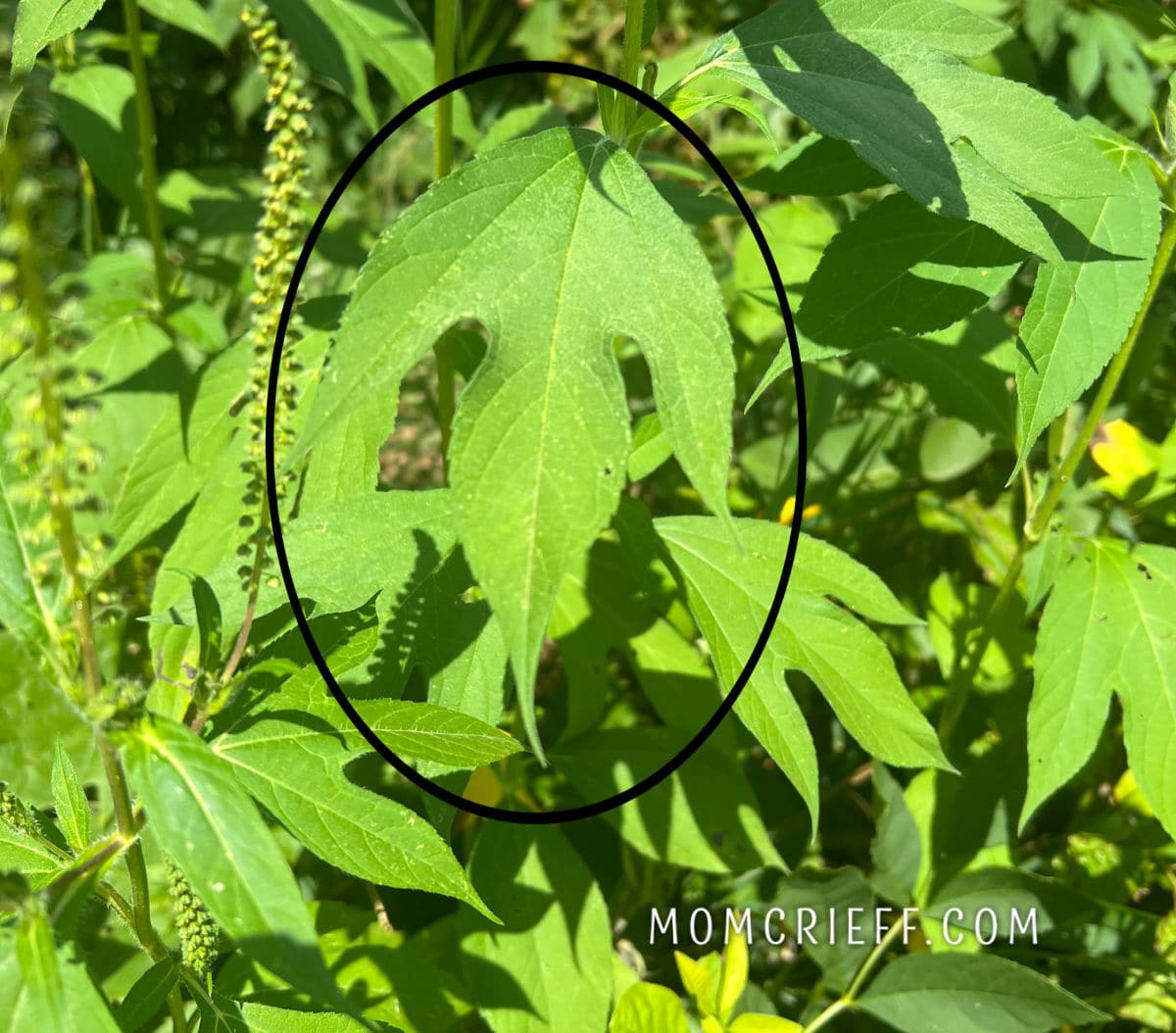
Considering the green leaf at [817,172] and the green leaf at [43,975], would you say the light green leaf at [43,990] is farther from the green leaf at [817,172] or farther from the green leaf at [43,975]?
the green leaf at [817,172]

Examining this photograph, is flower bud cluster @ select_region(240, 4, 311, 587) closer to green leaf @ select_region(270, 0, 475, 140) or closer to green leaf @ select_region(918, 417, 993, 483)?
green leaf @ select_region(270, 0, 475, 140)

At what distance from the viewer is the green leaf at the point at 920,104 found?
48.7 inches

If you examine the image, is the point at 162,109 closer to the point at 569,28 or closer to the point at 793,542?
the point at 569,28

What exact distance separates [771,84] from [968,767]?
1.38m

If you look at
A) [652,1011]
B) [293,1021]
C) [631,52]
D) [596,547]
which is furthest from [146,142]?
[652,1011]

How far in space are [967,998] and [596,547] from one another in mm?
874

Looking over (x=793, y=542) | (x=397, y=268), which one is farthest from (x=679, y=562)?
(x=397, y=268)

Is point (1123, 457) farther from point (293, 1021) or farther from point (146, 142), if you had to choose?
point (146, 142)

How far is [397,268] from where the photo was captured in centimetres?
108

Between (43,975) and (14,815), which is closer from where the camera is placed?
(43,975)

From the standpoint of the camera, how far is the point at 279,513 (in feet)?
4.50

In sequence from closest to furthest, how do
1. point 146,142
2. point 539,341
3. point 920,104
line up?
point 539,341
point 920,104
point 146,142

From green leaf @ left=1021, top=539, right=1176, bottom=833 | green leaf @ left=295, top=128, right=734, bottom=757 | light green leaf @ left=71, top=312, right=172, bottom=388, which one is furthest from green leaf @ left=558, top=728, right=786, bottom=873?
light green leaf @ left=71, top=312, right=172, bottom=388

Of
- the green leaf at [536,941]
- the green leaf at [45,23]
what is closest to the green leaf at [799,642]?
the green leaf at [536,941]
